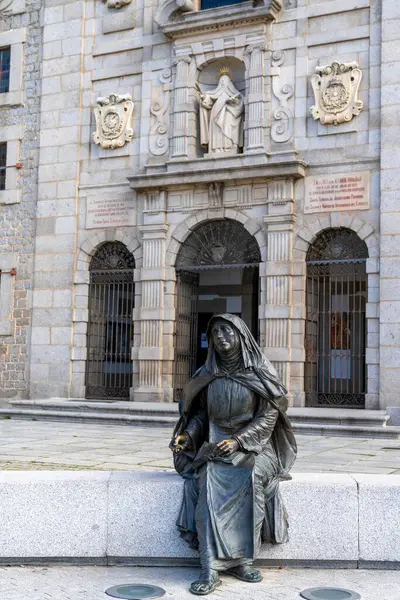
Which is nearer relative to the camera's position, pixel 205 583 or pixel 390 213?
pixel 205 583

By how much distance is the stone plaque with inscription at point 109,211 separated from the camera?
18.9 m

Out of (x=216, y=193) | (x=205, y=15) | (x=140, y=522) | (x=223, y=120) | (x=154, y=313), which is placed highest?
(x=205, y=15)

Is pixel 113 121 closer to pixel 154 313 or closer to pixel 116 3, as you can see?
pixel 116 3

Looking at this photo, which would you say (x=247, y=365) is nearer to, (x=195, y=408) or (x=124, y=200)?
(x=195, y=408)

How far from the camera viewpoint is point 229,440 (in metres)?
5.77

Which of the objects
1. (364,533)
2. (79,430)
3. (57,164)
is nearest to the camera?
(364,533)

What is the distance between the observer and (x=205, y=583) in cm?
529

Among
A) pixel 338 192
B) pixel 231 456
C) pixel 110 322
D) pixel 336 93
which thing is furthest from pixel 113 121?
pixel 231 456

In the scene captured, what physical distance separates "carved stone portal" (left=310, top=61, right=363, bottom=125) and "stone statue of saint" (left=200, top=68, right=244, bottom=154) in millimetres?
1787

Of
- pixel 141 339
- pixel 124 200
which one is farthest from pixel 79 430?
pixel 124 200

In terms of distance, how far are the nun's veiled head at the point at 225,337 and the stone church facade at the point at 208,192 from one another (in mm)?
10408

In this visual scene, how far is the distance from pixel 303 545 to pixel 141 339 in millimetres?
12500

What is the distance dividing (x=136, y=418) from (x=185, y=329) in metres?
3.66

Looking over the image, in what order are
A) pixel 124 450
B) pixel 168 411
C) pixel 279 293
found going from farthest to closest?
pixel 279 293
pixel 168 411
pixel 124 450
